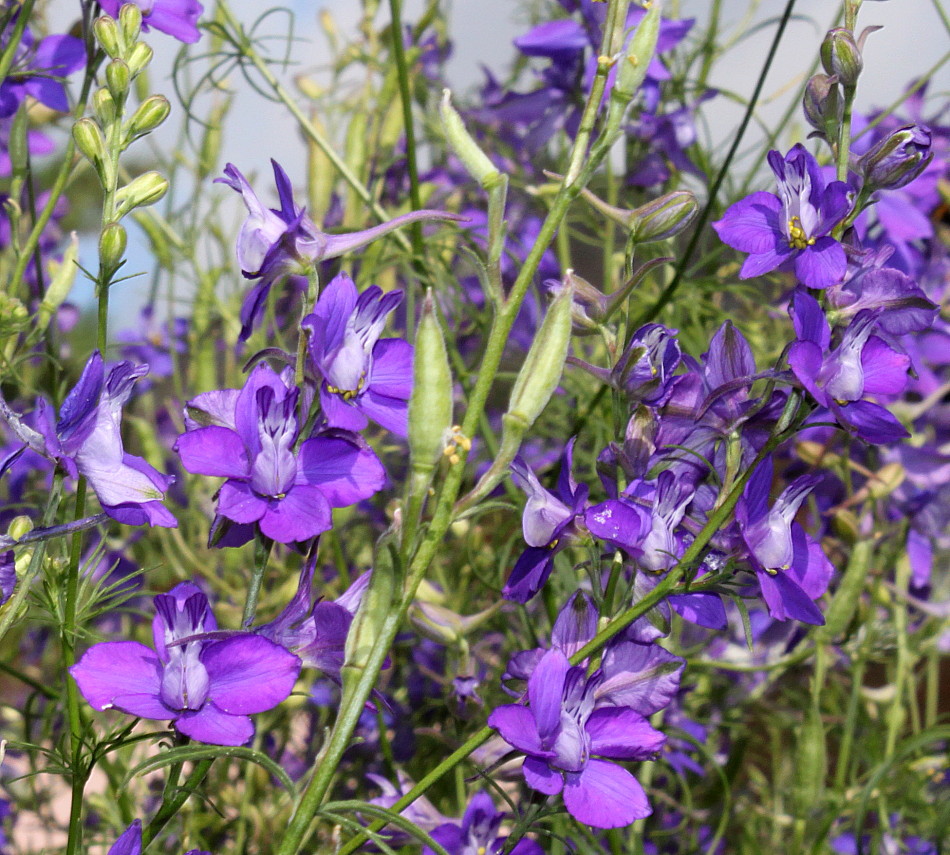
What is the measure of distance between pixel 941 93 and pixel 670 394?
62 centimetres

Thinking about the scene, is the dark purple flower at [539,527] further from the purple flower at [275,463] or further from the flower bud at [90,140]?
the flower bud at [90,140]

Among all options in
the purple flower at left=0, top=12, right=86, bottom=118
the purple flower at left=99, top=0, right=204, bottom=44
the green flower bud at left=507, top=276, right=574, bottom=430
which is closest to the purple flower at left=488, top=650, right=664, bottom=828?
the green flower bud at left=507, top=276, right=574, bottom=430

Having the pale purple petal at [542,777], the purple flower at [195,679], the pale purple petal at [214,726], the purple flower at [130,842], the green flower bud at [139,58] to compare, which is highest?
the green flower bud at [139,58]

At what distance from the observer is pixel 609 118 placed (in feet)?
1.20

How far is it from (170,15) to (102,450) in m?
0.26

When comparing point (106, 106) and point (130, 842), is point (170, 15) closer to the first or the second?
point (106, 106)

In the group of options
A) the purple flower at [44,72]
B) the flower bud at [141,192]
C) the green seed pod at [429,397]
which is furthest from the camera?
the purple flower at [44,72]

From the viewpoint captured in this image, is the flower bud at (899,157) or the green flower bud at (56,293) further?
the green flower bud at (56,293)

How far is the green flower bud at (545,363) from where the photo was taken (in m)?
0.32

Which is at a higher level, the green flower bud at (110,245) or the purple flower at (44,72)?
the purple flower at (44,72)

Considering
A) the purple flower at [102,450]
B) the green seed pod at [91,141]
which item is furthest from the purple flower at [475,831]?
the green seed pod at [91,141]

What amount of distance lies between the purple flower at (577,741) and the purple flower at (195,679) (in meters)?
0.08

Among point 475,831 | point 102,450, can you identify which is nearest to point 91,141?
point 102,450

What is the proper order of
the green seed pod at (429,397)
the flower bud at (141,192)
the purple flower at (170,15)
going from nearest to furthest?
the green seed pod at (429,397) < the flower bud at (141,192) < the purple flower at (170,15)
